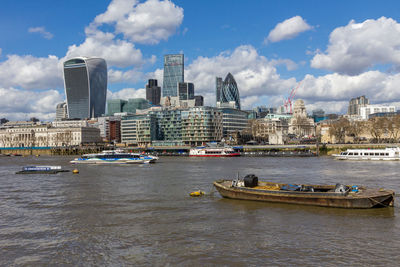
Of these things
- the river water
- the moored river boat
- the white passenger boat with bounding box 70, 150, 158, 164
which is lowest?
the river water

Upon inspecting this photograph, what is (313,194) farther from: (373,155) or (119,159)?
(119,159)

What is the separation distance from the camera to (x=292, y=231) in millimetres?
28969

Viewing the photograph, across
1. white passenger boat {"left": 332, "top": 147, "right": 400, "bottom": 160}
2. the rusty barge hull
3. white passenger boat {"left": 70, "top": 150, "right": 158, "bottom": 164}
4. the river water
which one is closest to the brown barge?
the rusty barge hull

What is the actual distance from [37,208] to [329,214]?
30.3m

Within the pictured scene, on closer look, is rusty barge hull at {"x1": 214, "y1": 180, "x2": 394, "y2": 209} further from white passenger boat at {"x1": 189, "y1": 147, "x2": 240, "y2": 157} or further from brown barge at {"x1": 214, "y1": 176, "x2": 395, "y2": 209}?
white passenger boat at {"x1": 189, "y1": 147, "x2": 240, "y2": 157}

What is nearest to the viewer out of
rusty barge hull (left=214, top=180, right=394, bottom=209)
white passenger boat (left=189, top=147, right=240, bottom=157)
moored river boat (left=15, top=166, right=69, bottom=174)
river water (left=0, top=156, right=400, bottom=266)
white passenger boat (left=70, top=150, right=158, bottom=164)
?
river water (left=0, top=156, right=400, bottom=266)

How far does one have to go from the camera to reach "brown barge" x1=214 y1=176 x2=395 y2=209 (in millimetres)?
35000

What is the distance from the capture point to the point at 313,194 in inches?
1460

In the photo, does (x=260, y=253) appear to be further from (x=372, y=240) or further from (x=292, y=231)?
(x=372, y=240)

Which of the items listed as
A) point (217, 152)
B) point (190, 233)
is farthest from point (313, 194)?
point (217, 152)

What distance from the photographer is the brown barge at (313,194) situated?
35.0m

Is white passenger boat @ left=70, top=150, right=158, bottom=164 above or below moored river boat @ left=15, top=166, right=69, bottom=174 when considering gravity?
above

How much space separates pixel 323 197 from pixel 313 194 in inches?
40.9

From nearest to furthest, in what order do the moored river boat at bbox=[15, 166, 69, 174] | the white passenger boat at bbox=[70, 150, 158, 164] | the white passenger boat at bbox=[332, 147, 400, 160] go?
1. the moored river boat at bbox=[15, 166, 69, 174]
2. the white passenger boat at bbox=[332, 147, 400, 160]
3. the white passenger boat at bbox=[70, 150, 158, 164]
